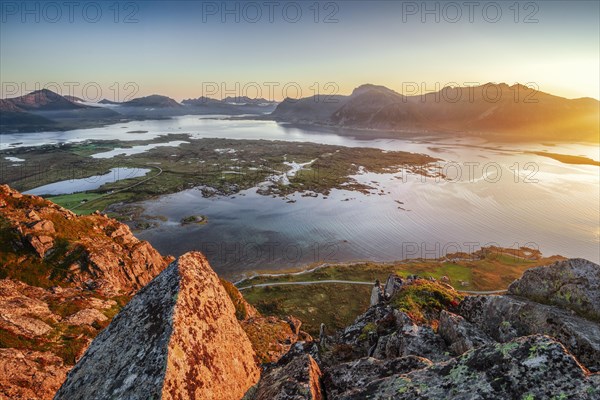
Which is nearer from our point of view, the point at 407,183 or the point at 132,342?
the point at 132,342

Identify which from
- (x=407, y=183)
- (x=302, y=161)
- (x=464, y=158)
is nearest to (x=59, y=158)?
(x=302, y=161)

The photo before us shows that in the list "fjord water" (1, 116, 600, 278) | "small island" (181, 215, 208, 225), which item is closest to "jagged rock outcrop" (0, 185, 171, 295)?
"fjord water" (1, 116, 600, 278)

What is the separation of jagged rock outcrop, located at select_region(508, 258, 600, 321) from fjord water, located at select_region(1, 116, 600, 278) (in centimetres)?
5632

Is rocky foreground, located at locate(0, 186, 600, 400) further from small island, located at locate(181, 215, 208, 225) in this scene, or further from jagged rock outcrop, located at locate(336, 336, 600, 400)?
small island, located at locate(181, 215, 208, 225)

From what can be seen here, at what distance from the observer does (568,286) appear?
12062 millimetres

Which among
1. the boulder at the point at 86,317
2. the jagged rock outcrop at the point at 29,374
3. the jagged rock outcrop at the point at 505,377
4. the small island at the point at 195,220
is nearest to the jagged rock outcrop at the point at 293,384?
the jagged rock outcrop at the point at 505,377

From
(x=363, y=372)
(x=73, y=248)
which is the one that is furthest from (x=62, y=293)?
(x=363, y=372)

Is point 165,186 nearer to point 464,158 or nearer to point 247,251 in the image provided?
point 247,251

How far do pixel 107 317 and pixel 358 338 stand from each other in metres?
20.6

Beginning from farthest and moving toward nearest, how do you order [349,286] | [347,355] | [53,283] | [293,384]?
[349,286]
[53,283]
[347,355]
[293,384]

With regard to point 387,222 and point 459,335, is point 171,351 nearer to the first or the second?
point 459,335

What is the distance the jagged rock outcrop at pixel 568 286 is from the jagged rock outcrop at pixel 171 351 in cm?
1200

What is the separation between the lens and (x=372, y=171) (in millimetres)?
158000

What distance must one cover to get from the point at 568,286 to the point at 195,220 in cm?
8804
